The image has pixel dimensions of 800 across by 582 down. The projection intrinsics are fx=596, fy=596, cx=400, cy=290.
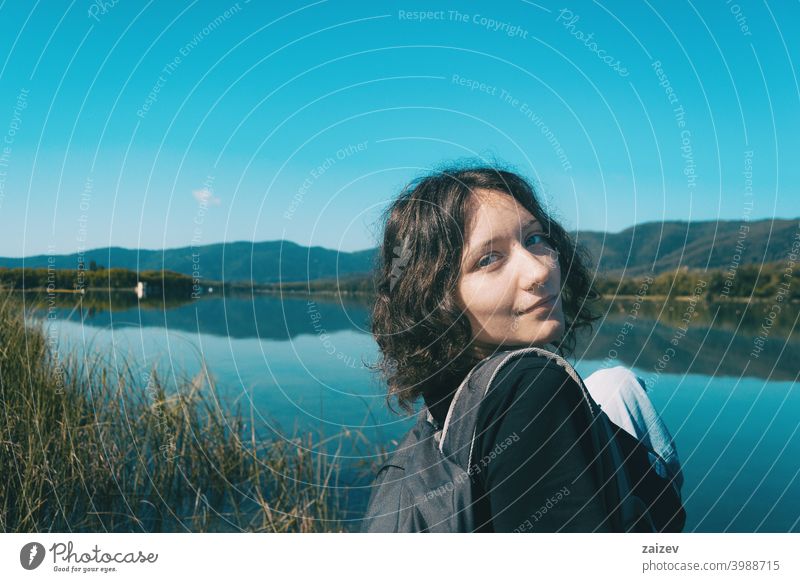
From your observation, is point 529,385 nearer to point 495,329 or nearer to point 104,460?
point 495,329

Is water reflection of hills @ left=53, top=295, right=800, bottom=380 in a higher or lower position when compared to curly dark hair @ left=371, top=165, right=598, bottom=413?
lower

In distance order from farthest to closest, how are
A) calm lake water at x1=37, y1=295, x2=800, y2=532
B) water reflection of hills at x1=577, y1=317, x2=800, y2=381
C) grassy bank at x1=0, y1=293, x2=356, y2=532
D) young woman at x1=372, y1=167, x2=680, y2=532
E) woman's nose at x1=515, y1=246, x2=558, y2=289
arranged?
water reflection of hills at x1=577, y1=317, x2=800, y2=381 → calm lake water at x1=37, y1=295, x2=800, y2=532 → grassy bank at x1=0, y1=293, x2=356, y2=532 → woman's nose at x1=515, y1=246, x2=558, y2=289 → young woman at x1=372, y1=167, x2=680, y2=532

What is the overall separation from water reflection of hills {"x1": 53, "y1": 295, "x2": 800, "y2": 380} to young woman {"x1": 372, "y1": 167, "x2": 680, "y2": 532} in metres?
0.30

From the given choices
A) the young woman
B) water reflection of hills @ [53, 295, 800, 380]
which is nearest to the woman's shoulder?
the young woman

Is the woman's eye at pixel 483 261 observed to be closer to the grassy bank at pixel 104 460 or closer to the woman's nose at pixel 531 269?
the woman's nose at pixel 531 269

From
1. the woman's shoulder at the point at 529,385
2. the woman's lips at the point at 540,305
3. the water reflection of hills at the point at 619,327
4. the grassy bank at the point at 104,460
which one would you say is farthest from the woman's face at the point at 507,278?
the grassy bank at the point at 104,460

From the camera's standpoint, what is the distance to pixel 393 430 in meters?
5.93

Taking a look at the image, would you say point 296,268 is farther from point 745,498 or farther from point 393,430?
point 745,498

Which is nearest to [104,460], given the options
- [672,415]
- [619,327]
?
[672,415]

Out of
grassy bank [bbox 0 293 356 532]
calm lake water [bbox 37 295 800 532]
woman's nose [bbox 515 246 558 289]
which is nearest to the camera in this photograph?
woman's nose [bbox 515 246 558 289]

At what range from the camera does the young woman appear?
78 centimetres

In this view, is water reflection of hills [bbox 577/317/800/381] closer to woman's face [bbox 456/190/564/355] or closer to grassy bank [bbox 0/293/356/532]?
grassy bank [bbox 0/293/356/532]
